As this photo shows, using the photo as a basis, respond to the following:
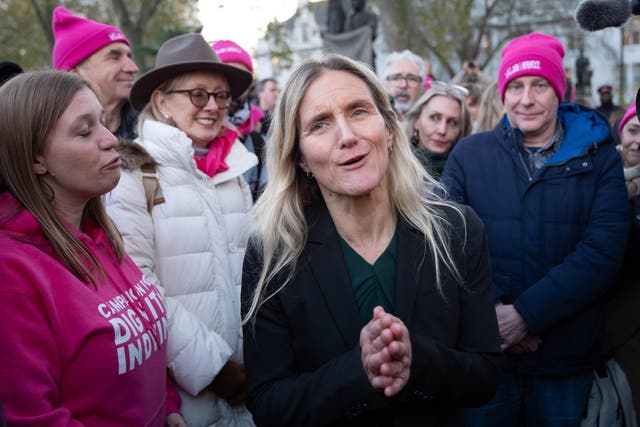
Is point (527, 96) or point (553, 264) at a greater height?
point (527, 96)

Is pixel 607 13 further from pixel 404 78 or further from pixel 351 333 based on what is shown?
pixel 404 78

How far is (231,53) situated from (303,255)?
2.92 meters

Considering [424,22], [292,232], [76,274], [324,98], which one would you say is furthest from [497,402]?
[424,22]

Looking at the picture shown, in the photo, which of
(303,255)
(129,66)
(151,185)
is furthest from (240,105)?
(303,255)

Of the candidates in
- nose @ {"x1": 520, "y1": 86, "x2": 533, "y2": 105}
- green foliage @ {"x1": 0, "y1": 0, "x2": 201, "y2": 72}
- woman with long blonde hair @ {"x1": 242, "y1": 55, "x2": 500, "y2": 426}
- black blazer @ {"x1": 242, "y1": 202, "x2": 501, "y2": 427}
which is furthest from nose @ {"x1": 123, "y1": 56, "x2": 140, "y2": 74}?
green foliage @ {"x1": 0, "y1": 0, "x2": 201, "y2": 72}

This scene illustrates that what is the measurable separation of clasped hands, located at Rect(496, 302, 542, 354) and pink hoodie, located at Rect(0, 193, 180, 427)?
1700mm

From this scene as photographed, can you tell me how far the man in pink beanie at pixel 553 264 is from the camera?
2957mm

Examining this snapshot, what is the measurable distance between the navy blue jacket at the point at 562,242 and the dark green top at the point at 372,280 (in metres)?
1.13

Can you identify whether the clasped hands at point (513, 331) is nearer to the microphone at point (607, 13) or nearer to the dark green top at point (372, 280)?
the dark green top at point (372, 280)

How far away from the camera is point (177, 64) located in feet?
9.90

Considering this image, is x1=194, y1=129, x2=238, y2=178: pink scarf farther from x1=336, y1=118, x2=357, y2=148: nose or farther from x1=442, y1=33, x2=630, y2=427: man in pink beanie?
x1=442, y1=33, x2=630, y2=427: man in pink beanie

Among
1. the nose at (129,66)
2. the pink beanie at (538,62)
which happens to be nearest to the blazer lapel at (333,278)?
the pink beanie at (538,62)

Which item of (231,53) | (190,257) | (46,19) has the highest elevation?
(46,19)

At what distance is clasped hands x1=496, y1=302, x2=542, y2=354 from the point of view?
2.99 metres
